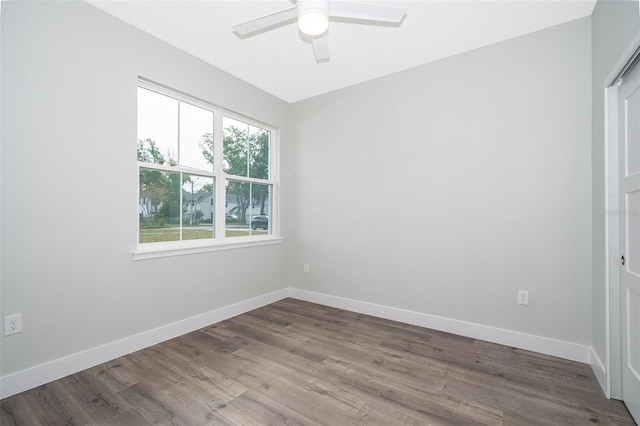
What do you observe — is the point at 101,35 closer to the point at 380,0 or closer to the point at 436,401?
the point at 380,0

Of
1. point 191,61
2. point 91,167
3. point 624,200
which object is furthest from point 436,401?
point 191,61

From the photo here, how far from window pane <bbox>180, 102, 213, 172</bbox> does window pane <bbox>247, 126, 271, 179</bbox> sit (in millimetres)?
→ 592

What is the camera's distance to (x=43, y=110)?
193 centimetres

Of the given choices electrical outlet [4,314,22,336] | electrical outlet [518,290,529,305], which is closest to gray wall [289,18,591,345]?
electrical outlet [518,290,529,305]

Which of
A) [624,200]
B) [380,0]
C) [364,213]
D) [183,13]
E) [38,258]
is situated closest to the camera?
[624,200]

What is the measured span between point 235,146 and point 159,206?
116 centimetres

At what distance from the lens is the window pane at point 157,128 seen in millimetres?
2551

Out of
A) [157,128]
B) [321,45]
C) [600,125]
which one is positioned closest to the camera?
[600,125]

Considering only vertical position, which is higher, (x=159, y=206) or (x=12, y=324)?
(x=159, y=206)

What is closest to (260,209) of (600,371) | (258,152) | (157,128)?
(258,152)

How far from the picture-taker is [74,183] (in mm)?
2072

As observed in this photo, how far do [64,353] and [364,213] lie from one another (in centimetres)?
292

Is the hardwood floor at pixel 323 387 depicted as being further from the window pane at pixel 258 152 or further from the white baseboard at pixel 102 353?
the window pane at pixel 258 152

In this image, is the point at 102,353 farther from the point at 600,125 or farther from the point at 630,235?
the point at 600,125
